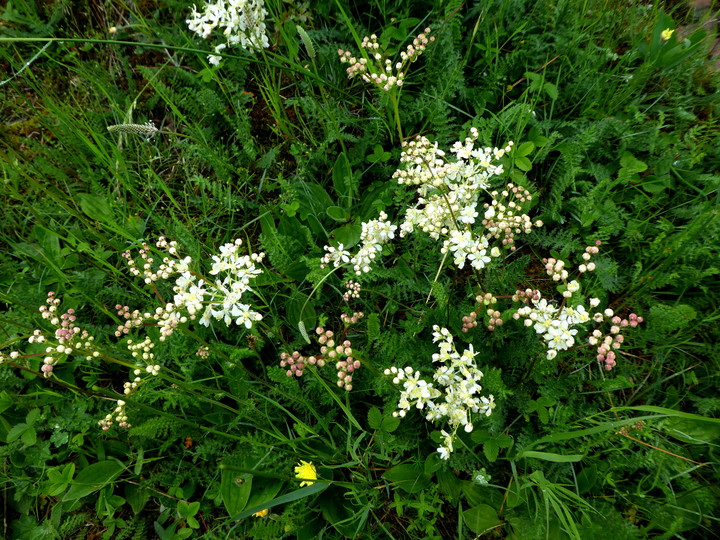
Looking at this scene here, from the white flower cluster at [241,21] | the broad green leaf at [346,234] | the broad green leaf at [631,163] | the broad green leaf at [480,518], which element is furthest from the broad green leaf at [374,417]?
the white flower cluster at [241,21]

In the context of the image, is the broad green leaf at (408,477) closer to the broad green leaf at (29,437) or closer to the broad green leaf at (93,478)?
the broad green leaf at (93,478)

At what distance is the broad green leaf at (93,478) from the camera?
2738 millimetres

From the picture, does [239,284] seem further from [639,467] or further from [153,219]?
[639,467]

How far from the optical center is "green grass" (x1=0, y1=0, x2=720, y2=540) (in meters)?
2.40

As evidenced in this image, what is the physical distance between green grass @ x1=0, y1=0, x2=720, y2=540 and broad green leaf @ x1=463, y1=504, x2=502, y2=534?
0.02 metres

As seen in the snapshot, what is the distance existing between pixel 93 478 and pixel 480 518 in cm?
237

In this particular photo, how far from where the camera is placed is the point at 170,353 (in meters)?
2.80

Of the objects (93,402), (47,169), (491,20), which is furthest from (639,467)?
(47,169)

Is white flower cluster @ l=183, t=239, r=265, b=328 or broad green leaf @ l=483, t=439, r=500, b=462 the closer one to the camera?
white flower cluster @ l=183, t=239, r=265, b=328

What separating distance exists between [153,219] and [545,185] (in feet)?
9.31

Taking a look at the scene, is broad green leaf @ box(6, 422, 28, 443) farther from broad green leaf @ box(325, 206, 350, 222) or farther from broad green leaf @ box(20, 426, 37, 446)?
broad green leaf @ box(325, 206, 350, 222)

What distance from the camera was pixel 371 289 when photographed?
110 inches

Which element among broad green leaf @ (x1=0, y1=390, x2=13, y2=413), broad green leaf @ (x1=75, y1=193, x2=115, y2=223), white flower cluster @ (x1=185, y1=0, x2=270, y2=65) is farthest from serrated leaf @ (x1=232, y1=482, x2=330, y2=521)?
white flower cluster @ (x1=185, y1=0, x2=270, y2=65)

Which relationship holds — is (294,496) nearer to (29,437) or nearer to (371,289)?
(371,289)
